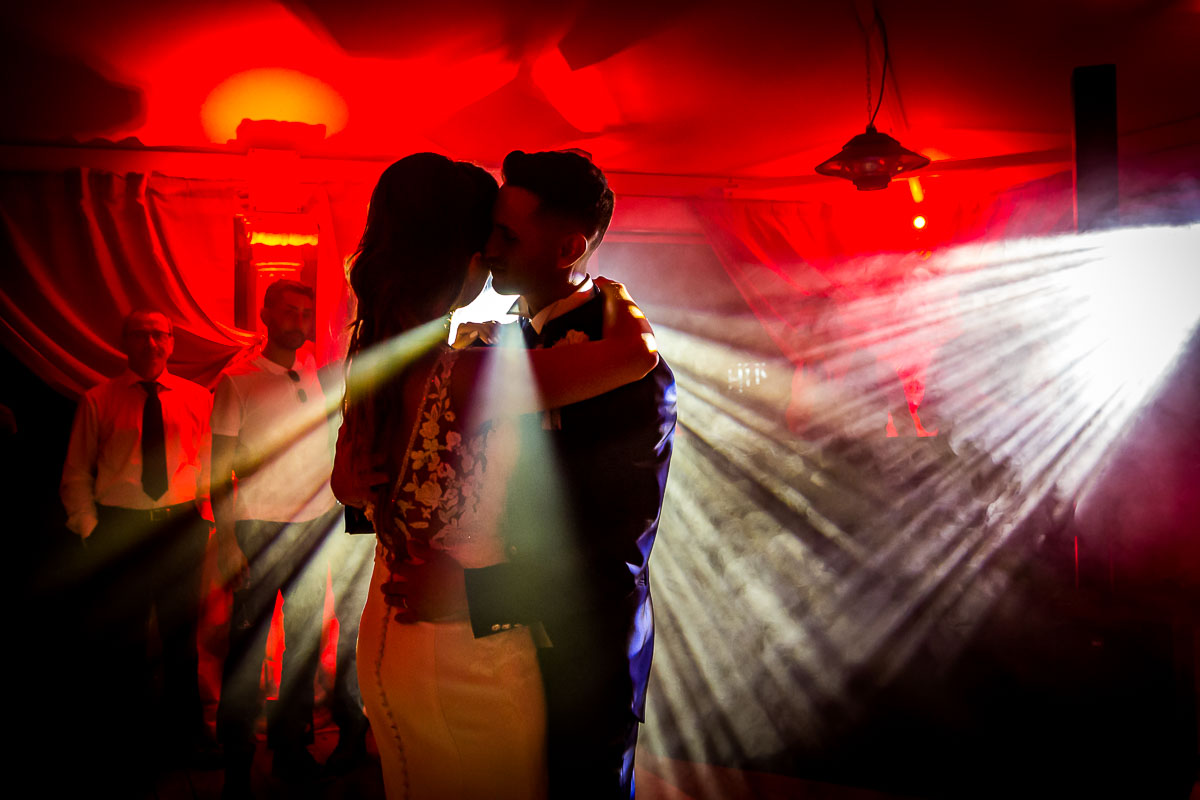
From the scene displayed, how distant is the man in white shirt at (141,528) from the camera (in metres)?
3.22

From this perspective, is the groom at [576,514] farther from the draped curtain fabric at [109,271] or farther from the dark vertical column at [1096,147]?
the draped curtain fabric at [109,271]

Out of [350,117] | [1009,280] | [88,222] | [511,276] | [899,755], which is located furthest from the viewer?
[1009,280]

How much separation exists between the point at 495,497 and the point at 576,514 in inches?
8.9

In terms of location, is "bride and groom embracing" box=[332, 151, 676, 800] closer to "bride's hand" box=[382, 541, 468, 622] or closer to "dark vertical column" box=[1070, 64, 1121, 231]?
"bride's hand" box=[382, 541, 468, 622]

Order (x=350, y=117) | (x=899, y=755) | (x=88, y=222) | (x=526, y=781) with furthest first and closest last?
(x=88, y=222), (x=350, y=117), (x=899, y=755), (x=526, y=781)

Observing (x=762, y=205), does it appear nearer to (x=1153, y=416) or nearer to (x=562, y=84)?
→ (x=562, y=84)

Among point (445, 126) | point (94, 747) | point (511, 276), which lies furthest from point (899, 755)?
point (445, 126)

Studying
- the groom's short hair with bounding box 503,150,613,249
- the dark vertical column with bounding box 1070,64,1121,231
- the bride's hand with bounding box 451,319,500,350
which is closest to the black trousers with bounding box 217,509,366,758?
the bride's hand with bounding box 451,319,500,350

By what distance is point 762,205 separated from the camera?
6.14 metres

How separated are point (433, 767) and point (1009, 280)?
19.9 feet

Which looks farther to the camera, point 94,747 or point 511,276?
point 94,747

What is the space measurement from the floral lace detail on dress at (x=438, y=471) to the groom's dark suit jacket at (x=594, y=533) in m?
0.11

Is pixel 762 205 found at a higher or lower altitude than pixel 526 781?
higher

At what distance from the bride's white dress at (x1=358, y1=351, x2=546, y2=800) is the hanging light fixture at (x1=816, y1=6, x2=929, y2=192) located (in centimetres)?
270
